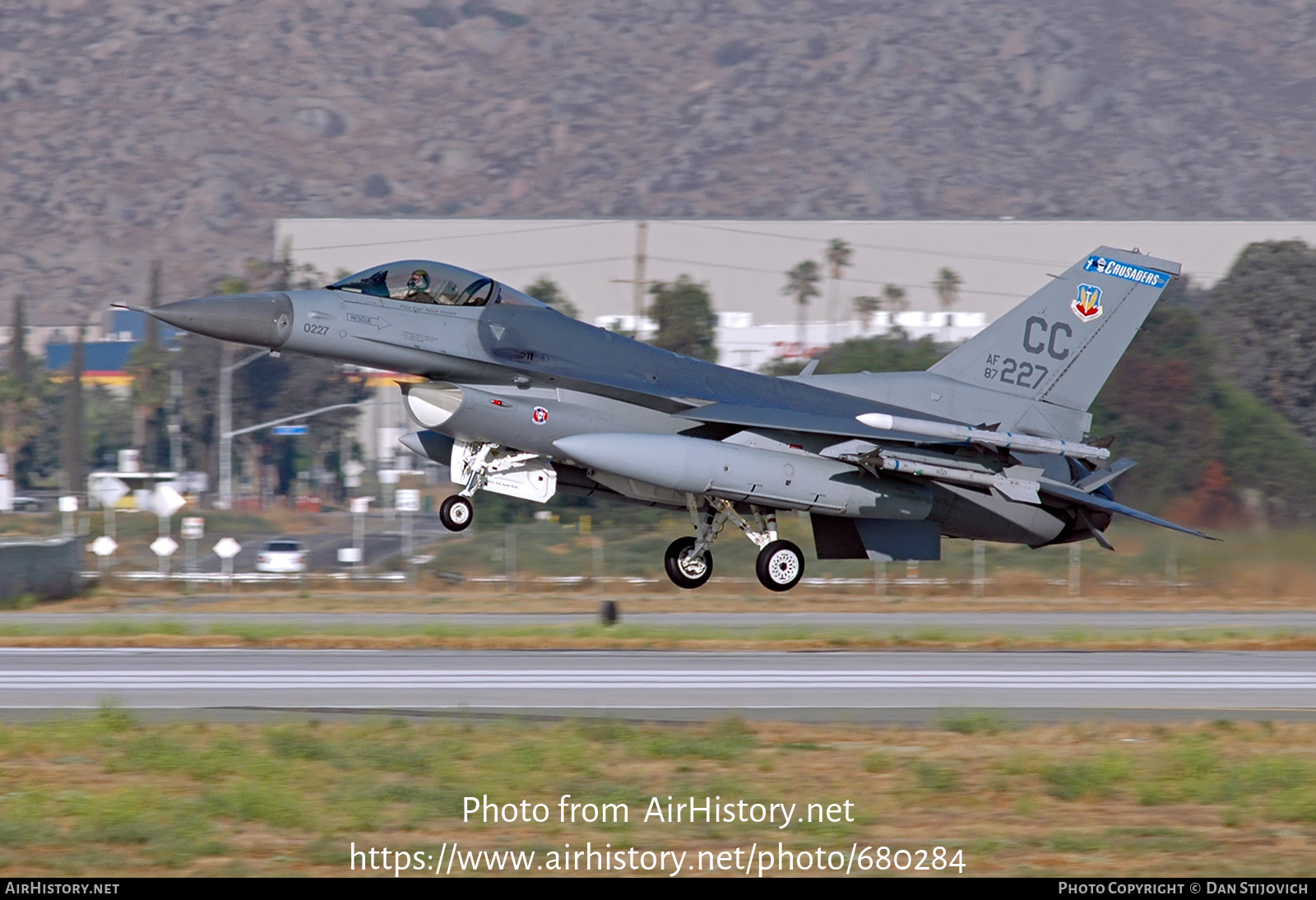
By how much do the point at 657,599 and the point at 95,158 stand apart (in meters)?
170

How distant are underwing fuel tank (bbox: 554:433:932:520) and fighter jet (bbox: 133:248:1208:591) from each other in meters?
0.02

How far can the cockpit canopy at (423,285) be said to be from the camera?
58.3 feet

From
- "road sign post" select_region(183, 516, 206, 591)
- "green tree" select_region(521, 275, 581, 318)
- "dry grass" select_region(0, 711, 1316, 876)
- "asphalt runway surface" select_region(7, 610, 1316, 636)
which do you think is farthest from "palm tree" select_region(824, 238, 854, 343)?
"dry grass" select_region(0, 711, 1316, 876)

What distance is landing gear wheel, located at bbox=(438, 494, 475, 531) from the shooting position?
56.1 feet

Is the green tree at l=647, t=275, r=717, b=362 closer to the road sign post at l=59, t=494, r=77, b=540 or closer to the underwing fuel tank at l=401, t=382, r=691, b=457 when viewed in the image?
the road sign post at l=59, t=494, r=77, b=540

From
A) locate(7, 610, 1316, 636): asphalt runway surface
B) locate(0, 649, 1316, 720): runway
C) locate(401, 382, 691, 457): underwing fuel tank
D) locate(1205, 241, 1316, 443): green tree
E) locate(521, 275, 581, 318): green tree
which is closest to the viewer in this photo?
locate(0, 649, 1316, 720): runway

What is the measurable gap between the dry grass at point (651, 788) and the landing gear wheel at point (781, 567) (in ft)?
17.8

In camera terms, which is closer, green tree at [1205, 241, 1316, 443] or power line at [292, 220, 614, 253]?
green tree at [1205, 241, 1316, 443]

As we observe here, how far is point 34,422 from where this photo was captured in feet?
287

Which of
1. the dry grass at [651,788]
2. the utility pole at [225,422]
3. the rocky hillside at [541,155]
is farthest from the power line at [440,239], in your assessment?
the dry grass at [651,788]

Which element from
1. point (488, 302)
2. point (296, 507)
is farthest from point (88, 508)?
point (488, 302)

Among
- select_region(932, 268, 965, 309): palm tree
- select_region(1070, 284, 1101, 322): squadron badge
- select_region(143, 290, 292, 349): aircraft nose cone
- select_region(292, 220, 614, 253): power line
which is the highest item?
select_region(292, 220, 614, 253): power line

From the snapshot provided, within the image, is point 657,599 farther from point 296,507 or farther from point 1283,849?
point 296,507

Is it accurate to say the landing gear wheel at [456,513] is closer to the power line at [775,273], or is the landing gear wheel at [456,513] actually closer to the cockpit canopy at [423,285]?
the cockpit canopy at [423,285]
